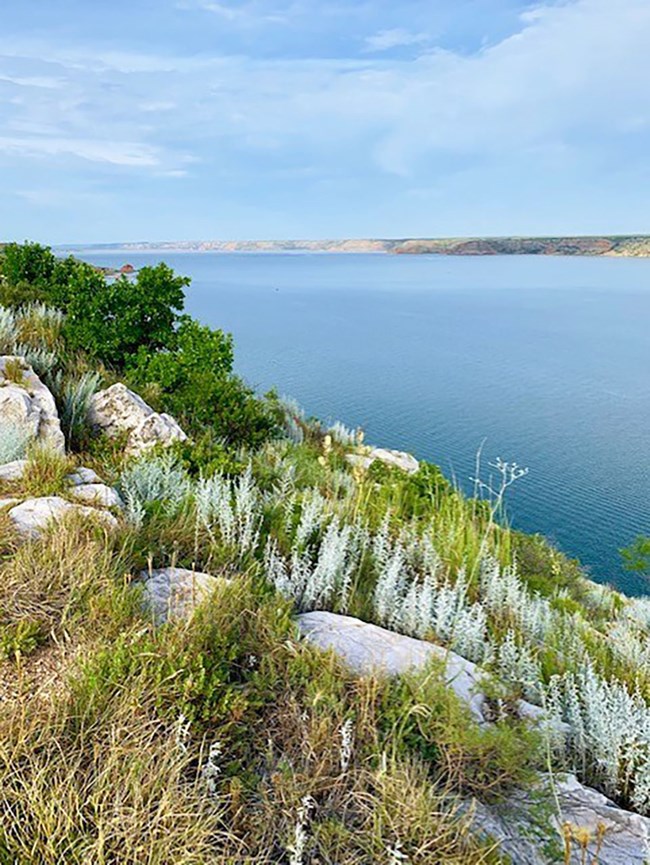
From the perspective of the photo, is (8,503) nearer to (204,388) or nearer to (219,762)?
(219,762)

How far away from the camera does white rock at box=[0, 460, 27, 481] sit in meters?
4.73

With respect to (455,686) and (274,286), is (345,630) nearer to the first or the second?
(455,686)

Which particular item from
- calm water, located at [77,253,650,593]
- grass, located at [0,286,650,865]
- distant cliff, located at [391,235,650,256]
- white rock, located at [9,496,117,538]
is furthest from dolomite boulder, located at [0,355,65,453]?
distant cliff, located at [391,235,650,256]

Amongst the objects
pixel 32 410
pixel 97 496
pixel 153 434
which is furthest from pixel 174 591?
pixel 153 434

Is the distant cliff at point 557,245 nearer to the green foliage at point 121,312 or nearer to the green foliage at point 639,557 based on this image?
the green foliage at point 639,557

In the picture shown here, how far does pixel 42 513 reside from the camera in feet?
13.1

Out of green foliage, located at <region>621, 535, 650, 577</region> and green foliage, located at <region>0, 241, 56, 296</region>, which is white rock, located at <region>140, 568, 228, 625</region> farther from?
green foliage, located at <region>621, 535, 650, 577</region>

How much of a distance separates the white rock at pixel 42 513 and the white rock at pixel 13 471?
644 millimetres

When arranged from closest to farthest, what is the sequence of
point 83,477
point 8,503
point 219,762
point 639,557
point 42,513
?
point 219,762 → point 42,513 → point 8,503 → point 83,477 → point 639,557

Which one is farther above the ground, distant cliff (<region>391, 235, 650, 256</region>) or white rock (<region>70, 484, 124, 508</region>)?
distant cliff (<region>391, 235, 650, 256</region>)

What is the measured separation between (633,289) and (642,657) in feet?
287

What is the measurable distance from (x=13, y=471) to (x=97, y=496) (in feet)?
3.08

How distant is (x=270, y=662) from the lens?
2854 mm

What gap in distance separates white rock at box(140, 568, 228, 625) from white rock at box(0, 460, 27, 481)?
1711 mm
